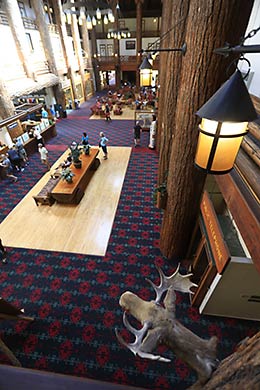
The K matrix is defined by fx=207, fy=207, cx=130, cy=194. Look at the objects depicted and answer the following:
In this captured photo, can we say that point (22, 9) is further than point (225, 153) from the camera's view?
Yes

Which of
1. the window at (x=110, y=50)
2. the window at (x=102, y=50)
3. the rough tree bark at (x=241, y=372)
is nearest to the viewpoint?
the rough tree bark at (x=241, y=372)

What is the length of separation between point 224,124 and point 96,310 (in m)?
3.58

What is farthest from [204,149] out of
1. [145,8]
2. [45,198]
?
[145,8]

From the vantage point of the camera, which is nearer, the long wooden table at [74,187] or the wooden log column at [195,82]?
Answer: the wooden log column at [195,82]

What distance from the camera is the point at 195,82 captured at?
2.51 m

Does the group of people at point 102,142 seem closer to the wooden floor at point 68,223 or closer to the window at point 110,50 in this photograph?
the wooden floor at point 68,223

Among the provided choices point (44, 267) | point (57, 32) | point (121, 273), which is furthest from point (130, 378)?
point (57, 32)

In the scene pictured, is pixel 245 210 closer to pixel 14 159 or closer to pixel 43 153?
pixel 43 153

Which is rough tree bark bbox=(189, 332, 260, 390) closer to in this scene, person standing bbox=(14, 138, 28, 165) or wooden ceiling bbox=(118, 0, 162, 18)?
person standing bbox=(14, 138, 28, 165)

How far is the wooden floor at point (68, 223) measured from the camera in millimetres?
4863

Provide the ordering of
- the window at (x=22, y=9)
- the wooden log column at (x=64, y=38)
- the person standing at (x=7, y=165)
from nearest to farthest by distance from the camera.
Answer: the person standing at (x=7, y=165) → the window at (x=22, y=9) → the wooden log column at (x=64, y=38)

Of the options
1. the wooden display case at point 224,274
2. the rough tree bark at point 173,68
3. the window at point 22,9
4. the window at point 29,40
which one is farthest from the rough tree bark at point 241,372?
the window at point 22,9

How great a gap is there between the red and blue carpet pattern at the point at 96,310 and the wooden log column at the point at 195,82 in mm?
1296

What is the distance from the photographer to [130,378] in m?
2.88
